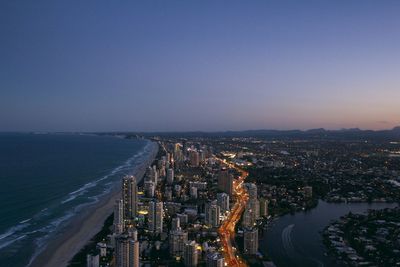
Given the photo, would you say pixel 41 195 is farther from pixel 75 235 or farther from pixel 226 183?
pixel 226 183

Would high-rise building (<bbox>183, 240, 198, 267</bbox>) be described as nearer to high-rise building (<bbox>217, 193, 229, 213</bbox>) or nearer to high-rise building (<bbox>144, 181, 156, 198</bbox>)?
high-rise building (<bbox>217, 193, 229, 213</bbox>)

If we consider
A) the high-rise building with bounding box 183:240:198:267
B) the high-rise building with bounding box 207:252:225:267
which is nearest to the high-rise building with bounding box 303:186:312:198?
the high-rise building with bounding box 183:240:198:267

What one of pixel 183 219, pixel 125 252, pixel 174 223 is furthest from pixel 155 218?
pixel 125 252

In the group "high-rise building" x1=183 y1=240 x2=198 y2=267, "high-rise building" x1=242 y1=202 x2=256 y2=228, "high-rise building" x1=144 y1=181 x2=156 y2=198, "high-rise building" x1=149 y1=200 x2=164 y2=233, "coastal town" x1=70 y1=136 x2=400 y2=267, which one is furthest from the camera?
"high-rise building" x1=144 y1=181 x2=156 y2=198

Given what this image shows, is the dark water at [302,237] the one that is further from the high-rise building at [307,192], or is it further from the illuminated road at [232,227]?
the high-rise building at [307,192]

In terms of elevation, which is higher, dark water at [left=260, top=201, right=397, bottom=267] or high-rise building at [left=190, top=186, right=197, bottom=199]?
high-rise building at [left=190, top=186, right=197, bottom=199]

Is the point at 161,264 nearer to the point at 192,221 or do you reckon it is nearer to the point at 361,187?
the point at 192,221

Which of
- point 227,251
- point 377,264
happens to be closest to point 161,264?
point 227,251
